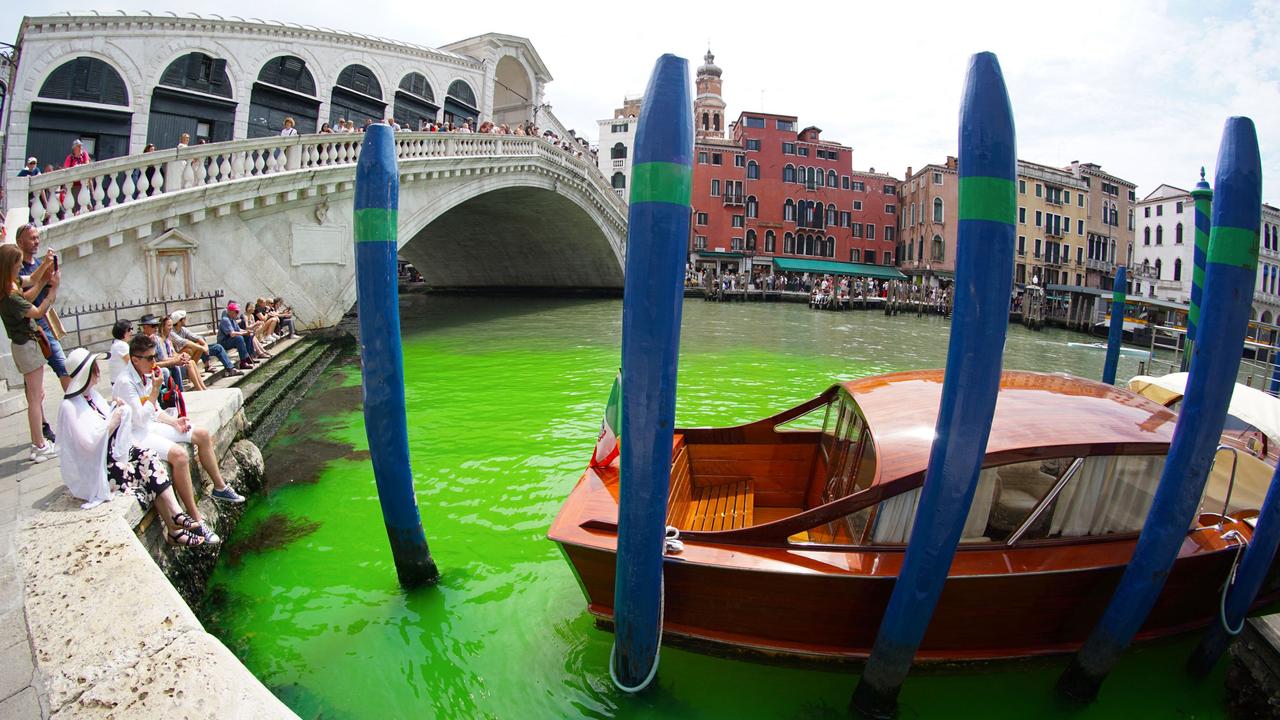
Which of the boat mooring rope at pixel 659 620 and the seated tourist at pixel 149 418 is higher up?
the seated tourist at pixel 149 418

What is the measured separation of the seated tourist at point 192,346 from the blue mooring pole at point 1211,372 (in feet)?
23.8

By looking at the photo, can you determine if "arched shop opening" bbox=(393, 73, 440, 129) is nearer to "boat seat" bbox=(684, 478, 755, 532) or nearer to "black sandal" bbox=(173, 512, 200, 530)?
"black sandal" bbox=(173, 512, 200, 530)

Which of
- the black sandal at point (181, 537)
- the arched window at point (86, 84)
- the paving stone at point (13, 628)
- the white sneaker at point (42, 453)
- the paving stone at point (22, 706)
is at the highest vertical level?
the arched window at point (86, 84)

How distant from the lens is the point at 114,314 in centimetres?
926

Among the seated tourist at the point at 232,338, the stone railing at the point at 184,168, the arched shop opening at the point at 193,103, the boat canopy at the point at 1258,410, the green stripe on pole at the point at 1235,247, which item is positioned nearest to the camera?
the green stripe on pole at the point at 1235,247

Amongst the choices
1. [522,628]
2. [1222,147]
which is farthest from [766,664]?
[1222,147]

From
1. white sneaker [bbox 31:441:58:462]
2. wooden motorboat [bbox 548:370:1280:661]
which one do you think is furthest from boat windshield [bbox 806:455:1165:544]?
white sneaker [bbox 31:441:58:462]

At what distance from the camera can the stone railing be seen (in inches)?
328

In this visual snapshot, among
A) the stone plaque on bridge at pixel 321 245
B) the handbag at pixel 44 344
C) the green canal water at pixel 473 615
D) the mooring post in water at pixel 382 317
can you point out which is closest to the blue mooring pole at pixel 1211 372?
the green canal water at pixel 473 615

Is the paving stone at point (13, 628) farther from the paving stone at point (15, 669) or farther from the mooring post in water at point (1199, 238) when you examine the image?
the mooring post in water at point (1199, 238)

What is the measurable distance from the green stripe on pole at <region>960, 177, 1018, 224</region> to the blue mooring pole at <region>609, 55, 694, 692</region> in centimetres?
98

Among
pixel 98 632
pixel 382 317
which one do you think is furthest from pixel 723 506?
pixel 98 632

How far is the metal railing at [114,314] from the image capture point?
330 inches

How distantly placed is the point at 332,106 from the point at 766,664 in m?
20.1
